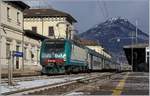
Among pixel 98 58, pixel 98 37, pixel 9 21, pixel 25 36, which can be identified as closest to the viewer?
pixel 9 21

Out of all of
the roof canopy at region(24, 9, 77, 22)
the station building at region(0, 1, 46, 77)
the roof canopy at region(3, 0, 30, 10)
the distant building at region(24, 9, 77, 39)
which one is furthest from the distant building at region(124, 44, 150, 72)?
the roof canopy at region(3, 0, 30, 10)

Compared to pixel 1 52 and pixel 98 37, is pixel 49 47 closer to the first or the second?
pixel 1 52

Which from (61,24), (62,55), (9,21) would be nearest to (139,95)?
(62,55)

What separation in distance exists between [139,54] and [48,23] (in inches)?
1584

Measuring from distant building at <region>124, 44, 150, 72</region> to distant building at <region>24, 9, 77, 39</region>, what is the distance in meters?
22.9

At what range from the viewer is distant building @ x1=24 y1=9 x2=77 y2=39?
9644cm

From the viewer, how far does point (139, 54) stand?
130 metres

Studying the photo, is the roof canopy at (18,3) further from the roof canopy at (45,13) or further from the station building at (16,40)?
the roof canopy at (45,13)

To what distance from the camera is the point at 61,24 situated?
96.9 metres

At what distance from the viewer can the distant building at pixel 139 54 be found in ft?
380

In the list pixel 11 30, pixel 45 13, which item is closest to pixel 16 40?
pixel 11 30

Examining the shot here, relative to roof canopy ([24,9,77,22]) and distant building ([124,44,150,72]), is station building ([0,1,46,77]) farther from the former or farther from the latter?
distant building ([124,44,150,72])

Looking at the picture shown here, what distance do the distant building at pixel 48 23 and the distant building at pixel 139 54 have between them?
22900mm

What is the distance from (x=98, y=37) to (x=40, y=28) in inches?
1901
